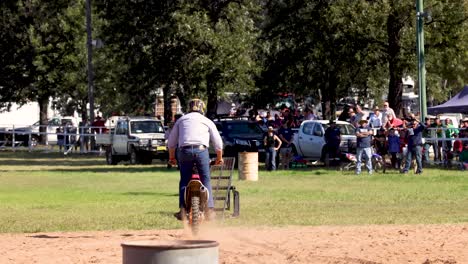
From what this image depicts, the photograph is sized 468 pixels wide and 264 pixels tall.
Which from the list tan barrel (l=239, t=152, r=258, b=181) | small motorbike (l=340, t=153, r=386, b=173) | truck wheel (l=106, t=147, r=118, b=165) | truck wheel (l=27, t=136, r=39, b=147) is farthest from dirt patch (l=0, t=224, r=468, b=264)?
truck wheel (l=27, t=136, r=39, b=147)

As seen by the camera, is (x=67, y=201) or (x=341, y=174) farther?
(x=341, y=174)

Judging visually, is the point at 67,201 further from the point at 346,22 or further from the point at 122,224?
the point at 346,22

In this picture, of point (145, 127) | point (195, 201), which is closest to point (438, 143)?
point (145, 127)

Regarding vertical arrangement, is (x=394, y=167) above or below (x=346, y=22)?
below

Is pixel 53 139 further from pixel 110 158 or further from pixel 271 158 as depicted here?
pixel 271 158

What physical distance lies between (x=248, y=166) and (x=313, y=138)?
899 centimetres

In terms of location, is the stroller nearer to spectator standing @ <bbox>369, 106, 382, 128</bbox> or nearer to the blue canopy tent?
spectator standing @ <bbox>369, 106, 382, 128</bbox>

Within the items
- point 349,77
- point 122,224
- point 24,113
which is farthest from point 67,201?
point 24,113

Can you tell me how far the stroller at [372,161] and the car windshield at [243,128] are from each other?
482 cm

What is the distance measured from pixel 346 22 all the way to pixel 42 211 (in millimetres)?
24295

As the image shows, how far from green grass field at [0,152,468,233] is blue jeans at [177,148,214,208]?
103 inches

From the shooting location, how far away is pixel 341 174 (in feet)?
109

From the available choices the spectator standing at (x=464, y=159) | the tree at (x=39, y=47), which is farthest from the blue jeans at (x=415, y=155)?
the tree at (x=39, y=47)

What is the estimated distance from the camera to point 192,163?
15.2 metres
